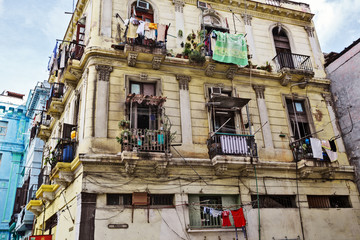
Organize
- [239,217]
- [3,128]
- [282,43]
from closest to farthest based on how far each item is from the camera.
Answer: [239,217], [282,43], [3,128]

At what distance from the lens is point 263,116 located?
13.8 metres

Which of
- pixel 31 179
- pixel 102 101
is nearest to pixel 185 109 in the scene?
pixel 102 101

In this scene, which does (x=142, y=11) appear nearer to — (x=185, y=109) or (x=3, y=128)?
(x=185, y=109)

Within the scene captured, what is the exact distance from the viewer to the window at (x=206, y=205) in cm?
1121

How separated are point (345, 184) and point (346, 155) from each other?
147 cm

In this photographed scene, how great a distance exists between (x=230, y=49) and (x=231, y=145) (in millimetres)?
4577

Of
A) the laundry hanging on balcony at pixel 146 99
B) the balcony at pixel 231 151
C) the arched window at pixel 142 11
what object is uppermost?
the arched window at pixel 142 11

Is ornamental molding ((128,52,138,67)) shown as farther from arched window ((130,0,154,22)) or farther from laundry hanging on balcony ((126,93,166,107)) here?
arched window ((130,0,154,22))

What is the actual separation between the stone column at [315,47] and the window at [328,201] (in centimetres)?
694

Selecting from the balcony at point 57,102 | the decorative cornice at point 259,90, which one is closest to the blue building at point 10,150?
the balcony at point 57,102

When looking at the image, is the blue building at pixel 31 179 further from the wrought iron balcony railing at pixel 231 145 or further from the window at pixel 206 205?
the window at pixel 206 205

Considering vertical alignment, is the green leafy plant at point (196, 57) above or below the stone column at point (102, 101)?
above

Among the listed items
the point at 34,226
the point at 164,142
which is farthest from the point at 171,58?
the point at 34,226

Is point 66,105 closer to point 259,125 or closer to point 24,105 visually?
point 259,125
